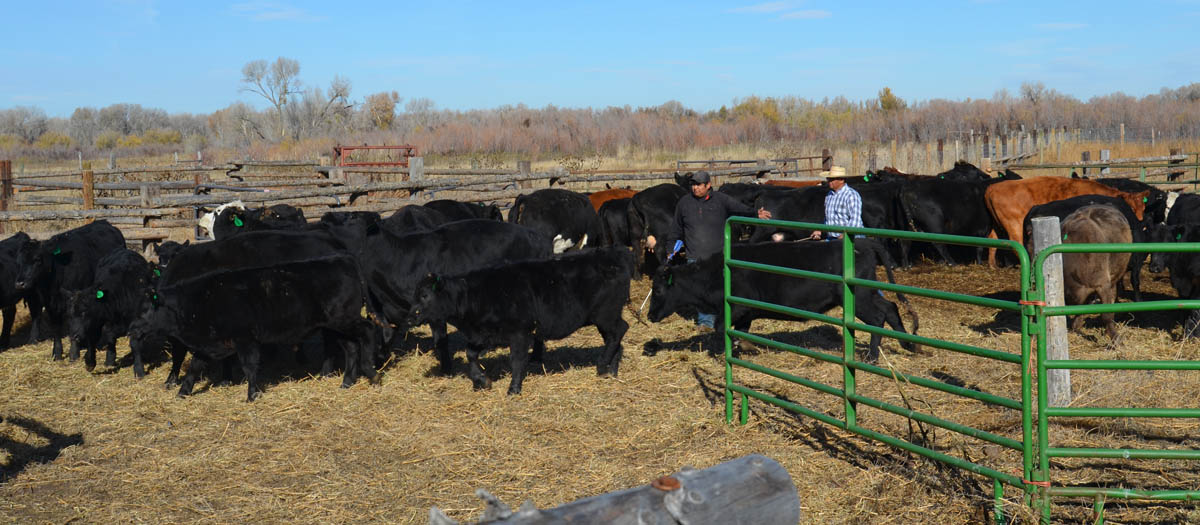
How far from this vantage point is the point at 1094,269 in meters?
9.44

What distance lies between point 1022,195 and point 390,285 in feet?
32.6

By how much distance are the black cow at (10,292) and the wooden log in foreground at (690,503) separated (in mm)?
9364

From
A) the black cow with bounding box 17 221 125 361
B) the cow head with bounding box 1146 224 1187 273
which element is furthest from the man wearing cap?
the black cow with bounding box 17 221 125 361

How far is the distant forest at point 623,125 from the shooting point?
48.0 m

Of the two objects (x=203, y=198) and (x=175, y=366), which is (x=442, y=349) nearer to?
(x=175, y=366)

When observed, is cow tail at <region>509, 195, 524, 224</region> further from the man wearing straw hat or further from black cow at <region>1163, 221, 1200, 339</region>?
black cow at <region>1163, 221, 1200, 339</region>

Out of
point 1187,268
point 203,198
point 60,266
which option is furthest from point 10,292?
point 1187,268

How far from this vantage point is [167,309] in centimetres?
834

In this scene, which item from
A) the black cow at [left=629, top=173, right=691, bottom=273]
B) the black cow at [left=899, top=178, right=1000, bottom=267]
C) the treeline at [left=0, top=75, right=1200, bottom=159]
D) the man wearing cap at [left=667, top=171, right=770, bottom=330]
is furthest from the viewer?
the treeline at [left=0, top=75, right=1200, bottom=159]

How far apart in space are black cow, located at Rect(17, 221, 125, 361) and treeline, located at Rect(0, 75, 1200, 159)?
111 ft

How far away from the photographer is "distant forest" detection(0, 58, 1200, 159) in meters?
48.0

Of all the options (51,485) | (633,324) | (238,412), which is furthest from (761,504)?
(633,324)

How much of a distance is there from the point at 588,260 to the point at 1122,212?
6.45m

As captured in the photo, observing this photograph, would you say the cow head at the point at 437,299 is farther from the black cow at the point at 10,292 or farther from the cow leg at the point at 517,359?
the black cow at the point at 10,292
